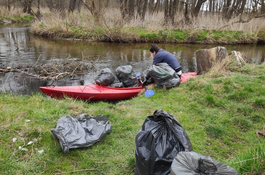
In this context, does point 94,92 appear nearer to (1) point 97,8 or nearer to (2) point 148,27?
(1) point 97,8

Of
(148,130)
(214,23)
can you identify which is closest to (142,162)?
(148,130)

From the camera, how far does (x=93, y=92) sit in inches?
215

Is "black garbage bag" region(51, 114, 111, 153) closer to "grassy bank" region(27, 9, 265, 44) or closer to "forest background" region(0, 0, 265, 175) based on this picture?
"forest background" region(0, 0, 265, 175)

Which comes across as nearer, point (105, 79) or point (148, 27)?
point (105, 79)

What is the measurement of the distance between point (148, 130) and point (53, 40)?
44.9ft

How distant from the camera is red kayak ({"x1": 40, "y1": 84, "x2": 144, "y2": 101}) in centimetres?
538

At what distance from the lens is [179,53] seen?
1220cm

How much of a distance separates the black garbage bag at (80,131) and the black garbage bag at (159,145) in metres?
0.97

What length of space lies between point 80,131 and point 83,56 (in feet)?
18.8

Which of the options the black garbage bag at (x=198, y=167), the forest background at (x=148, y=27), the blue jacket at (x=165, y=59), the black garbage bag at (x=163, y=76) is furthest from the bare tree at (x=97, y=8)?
the black garbage bag at (x=198, y=167)

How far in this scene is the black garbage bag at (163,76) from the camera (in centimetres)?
529

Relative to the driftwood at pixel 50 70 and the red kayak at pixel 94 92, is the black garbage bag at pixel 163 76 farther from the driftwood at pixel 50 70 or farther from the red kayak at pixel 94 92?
the driftwood at pixel 50 70

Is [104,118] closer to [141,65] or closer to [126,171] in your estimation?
[126,171]

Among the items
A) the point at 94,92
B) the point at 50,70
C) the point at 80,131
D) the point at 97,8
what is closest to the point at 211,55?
the point at 94,92
